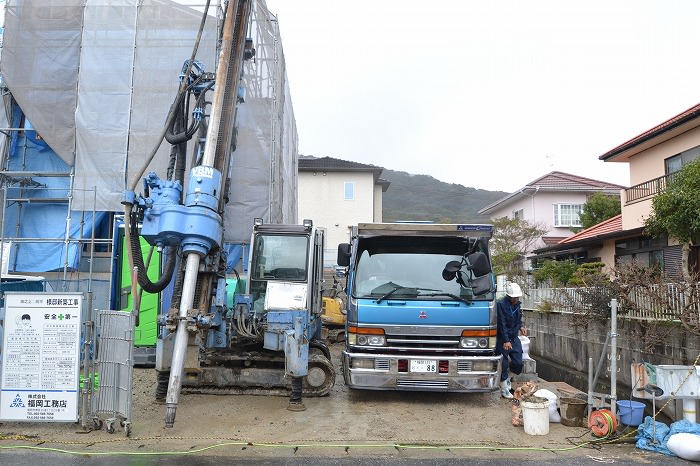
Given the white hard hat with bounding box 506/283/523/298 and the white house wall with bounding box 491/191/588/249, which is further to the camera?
the white house wall with bounding box 491/191/588/249

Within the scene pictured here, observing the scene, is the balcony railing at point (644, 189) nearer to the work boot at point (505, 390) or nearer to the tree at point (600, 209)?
the tree at point (600, 209)

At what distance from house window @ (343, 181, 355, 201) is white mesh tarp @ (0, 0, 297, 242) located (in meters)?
20.9

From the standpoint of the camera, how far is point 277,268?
848 centimetres

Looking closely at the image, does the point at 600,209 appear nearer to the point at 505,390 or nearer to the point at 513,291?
the point at 513,291

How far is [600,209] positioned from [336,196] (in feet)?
52.7

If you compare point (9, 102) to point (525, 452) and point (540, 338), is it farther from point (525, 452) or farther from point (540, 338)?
point (540, 338)

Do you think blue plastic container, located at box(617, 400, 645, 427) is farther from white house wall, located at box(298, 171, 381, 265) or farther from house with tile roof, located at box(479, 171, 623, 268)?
white house wall, located at box(298, 171, 381, 265)

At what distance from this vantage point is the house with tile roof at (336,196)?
110 ft

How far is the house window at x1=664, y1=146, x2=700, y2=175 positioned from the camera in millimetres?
14304

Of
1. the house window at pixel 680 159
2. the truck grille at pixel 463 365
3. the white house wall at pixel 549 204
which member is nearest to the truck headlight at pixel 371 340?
the truck grille at pixel 463 365

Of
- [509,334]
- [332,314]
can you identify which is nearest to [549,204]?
[332,314]

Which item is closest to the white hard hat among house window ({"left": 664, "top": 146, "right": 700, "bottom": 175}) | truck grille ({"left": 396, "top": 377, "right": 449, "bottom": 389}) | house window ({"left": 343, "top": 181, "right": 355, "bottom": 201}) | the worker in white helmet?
the worker in white helmet

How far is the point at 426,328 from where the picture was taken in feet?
23.2

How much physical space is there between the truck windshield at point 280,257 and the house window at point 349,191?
25.4 m
